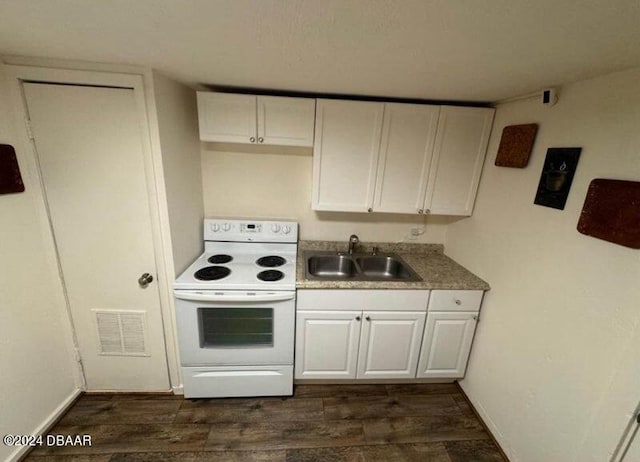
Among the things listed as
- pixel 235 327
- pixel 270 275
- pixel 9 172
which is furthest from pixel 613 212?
pixel 9 172

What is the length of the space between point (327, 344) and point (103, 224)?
5.53 feet

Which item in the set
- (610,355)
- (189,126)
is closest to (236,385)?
(189,126)

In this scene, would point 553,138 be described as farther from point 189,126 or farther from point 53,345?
point 53,345

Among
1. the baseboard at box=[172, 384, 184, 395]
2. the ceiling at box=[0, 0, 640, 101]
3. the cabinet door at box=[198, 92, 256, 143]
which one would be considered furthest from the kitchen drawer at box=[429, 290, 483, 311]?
the baseboard at box=[172, 384, 184, 395]

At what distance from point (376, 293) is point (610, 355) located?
109 cm

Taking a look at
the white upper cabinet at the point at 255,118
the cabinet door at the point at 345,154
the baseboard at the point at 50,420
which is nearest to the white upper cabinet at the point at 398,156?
the cabinet door at the point at 345,154

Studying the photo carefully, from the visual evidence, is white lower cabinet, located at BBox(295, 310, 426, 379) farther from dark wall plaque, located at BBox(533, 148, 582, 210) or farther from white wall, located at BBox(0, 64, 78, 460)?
white wall, located at BBox(0, 64, 78, 460)

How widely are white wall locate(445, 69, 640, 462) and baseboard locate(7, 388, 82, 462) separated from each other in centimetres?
286

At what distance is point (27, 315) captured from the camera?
1439 millimetres

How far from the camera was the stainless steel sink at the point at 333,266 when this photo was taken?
2229 mm

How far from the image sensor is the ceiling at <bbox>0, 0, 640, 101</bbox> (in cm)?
74

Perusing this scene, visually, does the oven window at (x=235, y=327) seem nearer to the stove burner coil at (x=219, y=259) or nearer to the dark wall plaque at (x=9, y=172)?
the stove burner coil at (x=219, y=259)

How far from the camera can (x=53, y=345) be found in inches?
63.3

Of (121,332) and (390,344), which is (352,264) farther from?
(121,332)
